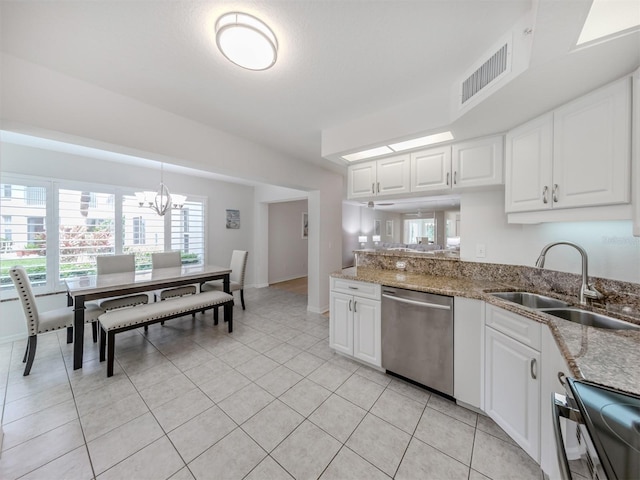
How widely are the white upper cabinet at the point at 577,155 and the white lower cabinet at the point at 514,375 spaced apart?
774mm

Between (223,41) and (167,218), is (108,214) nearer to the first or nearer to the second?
(167,218)

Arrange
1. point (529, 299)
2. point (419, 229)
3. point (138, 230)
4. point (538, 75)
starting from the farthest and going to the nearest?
point (419, 229)
point (138, 230)
point (529, 299)
point (538, 75)

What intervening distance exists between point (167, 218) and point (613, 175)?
5535 millimetres

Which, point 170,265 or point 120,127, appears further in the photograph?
point 170,265

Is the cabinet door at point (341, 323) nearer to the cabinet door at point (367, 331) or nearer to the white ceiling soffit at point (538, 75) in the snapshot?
the cabinet door at point (367, 331)

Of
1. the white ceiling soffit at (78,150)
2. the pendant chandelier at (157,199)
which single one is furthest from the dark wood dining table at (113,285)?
the white ceiling soffit at (78,150)

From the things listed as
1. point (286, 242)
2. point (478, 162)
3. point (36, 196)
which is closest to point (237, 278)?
point (286, 242)

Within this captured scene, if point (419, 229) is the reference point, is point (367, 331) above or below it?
below

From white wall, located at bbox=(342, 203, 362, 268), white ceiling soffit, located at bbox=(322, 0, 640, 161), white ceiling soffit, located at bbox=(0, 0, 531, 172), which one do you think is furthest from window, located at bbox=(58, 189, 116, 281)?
white wall, located at bbox=(342, 203, 362, 268)

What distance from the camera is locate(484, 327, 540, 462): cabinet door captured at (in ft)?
4.24

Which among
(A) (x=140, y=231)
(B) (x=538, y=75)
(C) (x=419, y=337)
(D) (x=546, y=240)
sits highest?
(B) (x=538, y=75)

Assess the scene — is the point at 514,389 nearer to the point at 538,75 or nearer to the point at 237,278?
the point at 538,75

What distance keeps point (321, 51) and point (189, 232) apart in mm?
4427

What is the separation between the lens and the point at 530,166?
1609mm
